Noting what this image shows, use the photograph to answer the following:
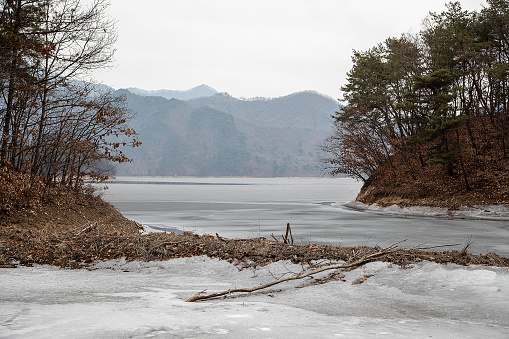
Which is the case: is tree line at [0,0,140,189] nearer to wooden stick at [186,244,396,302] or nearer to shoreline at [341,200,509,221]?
wooden stick at [186,244,396,302]

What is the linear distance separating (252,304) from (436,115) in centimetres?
2518

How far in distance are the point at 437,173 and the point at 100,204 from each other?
24.1m

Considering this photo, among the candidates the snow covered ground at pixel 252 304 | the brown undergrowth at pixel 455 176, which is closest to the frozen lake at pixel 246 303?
the snow covered ground at pixel 252 304

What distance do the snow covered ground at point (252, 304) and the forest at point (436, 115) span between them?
22.8 meters

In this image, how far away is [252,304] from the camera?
5.67 m

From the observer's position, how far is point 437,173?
32.4m

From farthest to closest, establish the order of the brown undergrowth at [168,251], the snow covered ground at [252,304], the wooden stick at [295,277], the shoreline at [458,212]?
the shoreline at [458,212] < the brown undergrowth at [168,251] < the wooden stick at [295,277] < the snow covered ground at [252,304]

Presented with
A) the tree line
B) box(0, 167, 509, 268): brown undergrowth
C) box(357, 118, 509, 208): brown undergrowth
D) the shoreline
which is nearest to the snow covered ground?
box(0, 167, 509, 268): brown undergrowth

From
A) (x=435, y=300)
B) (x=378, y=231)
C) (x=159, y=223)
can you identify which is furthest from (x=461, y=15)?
(x=435, y=300)

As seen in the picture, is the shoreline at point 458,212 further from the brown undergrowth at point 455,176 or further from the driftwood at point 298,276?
the driftwood at point 298,276

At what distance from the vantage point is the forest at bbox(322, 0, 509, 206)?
92.4 feet

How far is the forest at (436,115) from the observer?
2817 cm

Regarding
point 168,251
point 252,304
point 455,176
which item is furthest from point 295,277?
point 455,176

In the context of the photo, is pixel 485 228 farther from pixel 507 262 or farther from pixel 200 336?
pixel 200 336
